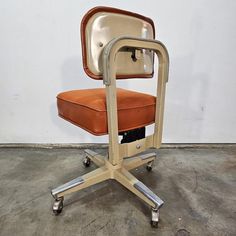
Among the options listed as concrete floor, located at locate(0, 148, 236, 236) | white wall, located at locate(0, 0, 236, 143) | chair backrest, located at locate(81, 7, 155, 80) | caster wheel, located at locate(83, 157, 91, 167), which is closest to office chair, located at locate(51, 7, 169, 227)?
chair backrest, located at locate(81, 7, 155, 80)

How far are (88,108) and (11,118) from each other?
1.19 meters

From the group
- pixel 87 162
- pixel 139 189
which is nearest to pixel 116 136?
pixel 139 189

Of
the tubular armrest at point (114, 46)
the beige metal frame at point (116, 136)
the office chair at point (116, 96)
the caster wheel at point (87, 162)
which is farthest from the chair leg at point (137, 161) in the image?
the tubular armrest at point (114, 46)

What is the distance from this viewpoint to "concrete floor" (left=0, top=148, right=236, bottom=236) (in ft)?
2.69

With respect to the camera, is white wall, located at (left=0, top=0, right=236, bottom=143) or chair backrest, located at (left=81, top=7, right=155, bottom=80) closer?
chair backrest, located at (left=81, top=7, right=155, bottom=80)

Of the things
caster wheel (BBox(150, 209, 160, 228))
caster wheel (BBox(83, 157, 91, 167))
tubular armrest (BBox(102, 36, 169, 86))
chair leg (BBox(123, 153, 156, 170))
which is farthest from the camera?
caster wheel (BBox(83, 157, 91, 167))

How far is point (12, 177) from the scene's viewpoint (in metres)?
1.20

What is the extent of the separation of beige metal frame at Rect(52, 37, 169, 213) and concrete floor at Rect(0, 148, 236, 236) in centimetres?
12

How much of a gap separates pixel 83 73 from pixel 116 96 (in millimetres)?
844

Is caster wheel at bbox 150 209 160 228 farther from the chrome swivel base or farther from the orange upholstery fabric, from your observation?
the orange upholstery fabric

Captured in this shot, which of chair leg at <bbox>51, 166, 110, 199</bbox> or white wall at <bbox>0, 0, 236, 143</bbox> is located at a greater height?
white wall at <bbox>0, 0, 236, 143</bbox>

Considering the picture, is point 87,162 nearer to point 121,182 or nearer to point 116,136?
point 121,182

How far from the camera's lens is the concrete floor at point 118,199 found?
821mm

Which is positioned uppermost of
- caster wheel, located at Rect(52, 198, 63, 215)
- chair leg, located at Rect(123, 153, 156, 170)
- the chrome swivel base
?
the chrome swivel base
